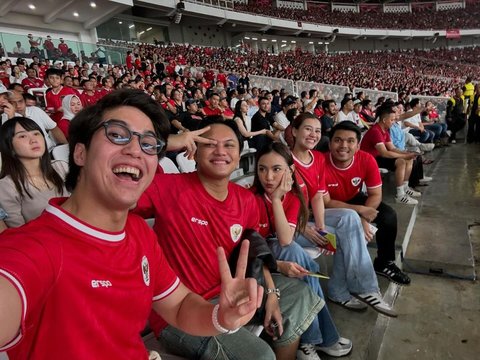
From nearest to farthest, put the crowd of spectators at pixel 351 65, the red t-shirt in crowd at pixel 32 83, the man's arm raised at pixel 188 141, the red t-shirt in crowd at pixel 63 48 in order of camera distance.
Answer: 1. the man's arm raised at pixel 188 141
2. the red t-shirt in crowd at pixel 32 83
3. the red t-shirt in crowd at pixel 63 48
4. the crowd of spectators at pixel 351 65

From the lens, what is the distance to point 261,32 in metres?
32.1

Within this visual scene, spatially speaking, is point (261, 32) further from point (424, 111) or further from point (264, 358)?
point (264, 358)

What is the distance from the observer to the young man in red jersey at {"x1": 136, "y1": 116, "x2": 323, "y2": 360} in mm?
1731

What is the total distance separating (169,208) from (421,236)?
3213 mm

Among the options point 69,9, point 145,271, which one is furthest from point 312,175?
point 69,9

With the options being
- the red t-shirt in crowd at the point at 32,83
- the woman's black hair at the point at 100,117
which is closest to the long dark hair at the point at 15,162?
the woman's black hair at the point at 100,117

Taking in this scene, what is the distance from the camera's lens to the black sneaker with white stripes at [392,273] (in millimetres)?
2896

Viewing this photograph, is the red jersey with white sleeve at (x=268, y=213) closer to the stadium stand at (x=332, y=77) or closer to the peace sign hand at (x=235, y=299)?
the stadium stand at (x=332, y=77)

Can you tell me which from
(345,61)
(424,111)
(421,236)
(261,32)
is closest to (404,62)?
(345,61)

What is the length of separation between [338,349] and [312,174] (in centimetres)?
143

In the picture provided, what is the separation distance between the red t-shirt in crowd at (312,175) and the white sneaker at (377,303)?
88 centimetres

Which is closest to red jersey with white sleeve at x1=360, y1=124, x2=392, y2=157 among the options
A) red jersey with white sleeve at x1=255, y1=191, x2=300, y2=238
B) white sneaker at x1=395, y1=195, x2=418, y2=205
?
white sneaker at x1=395, y1=195, x2=418, y2=205

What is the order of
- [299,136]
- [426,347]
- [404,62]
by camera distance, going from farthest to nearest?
[404,62]
[299,136]
[426,347]

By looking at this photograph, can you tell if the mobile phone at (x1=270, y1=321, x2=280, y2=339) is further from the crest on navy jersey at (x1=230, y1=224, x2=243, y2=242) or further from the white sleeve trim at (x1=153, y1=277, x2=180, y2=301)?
the white sleeve trim at (x1=153, y1=277, x2=180, y2=301)
